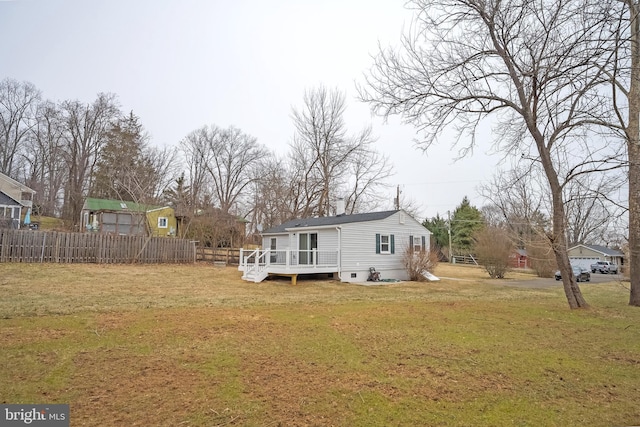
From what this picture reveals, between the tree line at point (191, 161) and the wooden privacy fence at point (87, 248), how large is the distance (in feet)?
24.9

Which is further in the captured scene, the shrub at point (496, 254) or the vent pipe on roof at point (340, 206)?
the shrub at point (496, 254)

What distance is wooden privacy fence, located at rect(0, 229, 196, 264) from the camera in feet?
49.7

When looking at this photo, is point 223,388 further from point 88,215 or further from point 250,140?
point 250,140

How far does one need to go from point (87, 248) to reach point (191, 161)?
2006 cm

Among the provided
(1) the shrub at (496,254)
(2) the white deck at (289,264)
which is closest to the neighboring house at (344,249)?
(2) the white deck at (289,264)

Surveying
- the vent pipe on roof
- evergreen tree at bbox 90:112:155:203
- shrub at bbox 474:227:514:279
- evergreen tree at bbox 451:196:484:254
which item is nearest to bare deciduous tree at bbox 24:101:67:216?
evergreen tree at bbox 90:112:155:203

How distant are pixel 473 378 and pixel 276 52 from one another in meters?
14.9

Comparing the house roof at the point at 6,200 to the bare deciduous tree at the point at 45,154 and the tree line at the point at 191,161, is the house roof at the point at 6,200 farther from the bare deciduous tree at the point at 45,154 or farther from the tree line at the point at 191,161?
the bare deciduous tree at the point at 45,154

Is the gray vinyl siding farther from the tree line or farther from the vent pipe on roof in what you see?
the tree line

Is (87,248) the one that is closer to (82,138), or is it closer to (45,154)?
(82,138)

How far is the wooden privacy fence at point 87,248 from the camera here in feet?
49.7

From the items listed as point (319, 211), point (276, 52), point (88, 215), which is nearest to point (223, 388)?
point (276, 52)

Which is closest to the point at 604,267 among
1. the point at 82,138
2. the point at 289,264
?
the point at 289,264

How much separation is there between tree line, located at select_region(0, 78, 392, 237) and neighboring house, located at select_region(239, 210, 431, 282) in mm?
10585
